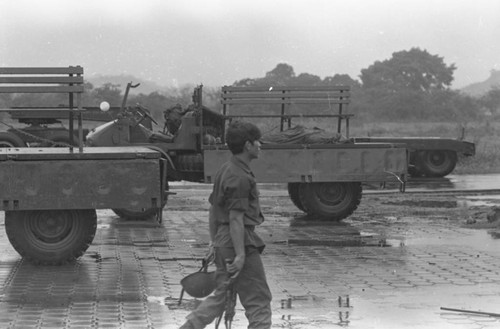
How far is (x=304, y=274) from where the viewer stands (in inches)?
464

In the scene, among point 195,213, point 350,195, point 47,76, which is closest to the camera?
point 47,76

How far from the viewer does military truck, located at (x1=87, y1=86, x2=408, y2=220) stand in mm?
16750

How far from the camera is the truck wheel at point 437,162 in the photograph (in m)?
27.8

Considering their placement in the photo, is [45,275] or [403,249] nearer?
[45,275]

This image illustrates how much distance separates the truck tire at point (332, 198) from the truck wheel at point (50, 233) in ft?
18.2

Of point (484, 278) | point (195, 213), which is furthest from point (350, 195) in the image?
point (484, 278)

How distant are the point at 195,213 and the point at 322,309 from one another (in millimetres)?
9380

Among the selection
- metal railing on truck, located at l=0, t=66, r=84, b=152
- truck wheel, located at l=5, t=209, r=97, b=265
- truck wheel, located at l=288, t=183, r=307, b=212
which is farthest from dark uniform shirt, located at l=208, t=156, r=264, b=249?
truck wheel, located at l=288, t=183, r=307, b=212

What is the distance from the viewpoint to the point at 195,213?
18.9m

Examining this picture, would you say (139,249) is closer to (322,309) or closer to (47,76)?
(47,76)

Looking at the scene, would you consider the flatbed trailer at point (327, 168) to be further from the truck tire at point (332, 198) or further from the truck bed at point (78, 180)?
the truck bed at point (78, 180)

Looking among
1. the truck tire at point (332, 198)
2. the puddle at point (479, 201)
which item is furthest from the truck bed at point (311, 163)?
the puddle at point (479, 201)

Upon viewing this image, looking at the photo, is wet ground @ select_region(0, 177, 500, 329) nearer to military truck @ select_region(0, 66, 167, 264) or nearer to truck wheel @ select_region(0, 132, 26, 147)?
military truck @ select_region(0, 66, 167, 264)

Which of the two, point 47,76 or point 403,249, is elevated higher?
point 47,76
